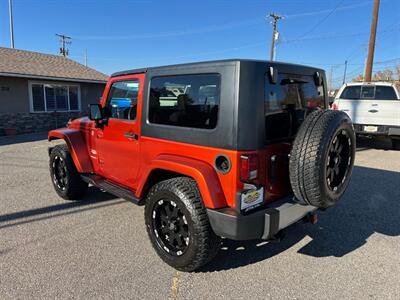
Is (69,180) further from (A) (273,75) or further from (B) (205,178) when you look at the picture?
(A) (273,75)

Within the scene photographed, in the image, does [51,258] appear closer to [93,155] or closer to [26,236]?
[26,236]

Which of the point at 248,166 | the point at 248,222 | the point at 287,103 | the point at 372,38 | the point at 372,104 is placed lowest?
the point at 248,222

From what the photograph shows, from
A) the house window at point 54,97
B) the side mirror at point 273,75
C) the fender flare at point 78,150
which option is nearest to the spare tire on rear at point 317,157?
the side mirror at point 273,75

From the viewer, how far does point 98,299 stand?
8.11 feet

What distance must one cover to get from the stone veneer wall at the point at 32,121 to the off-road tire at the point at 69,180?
10.2 meters

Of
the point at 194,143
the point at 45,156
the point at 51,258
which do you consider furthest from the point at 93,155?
the point at 45,156

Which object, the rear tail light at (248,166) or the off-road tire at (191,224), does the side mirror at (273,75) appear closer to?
the rear tail light at (248,166)

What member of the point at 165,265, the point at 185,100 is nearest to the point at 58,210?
the point at 165,265

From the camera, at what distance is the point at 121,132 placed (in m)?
3.64

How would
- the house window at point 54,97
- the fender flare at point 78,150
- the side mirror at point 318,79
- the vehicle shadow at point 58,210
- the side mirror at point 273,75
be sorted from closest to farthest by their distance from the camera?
the side mirror at point 273,75, the side mirror at point 318,79, the vehicle shadow at point 58,210, the fender flare at point 78,150, the house window at point 54,97

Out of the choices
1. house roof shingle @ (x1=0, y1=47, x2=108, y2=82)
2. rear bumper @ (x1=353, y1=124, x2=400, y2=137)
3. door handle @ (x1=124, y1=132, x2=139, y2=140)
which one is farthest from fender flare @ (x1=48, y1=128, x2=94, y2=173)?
house roof shingle @ (x1=0, y1=47, x2=108, y2=82)

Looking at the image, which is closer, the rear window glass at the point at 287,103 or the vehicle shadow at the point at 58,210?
the rear window glass at the point at 287,103

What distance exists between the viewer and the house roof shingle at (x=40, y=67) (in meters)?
13.1

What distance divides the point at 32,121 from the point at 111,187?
12200 mm
